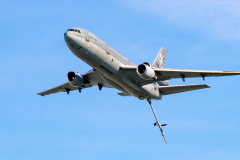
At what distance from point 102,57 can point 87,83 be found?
893 centimetres

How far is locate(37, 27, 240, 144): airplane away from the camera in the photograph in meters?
41.3

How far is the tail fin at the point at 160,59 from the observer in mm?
55750

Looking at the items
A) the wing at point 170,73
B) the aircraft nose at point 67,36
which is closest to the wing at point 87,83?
the wing at point 170,73

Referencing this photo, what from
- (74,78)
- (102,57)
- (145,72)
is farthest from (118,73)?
(74,78)

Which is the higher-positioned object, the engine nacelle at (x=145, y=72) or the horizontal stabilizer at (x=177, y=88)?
the horizontal stabilizer at (x=177, y=88)

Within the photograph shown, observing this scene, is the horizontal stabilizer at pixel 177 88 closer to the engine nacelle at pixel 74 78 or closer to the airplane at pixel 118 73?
the airplane at pixel 118 73

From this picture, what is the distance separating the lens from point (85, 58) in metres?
41.8

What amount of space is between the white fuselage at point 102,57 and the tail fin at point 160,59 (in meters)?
8.92

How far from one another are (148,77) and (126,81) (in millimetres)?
3284

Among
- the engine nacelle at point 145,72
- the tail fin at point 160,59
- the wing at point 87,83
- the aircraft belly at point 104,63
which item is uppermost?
the tail fin at point 160,59

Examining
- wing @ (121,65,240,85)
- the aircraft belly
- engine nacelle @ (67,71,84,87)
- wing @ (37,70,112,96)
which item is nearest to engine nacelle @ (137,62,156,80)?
wing @ (121,65,240,85)

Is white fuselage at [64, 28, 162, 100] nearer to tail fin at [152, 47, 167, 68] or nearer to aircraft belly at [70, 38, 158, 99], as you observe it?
aircraft belly at [70, 38, 158, 99]

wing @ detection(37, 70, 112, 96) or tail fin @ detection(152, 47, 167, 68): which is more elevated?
tail fin @ detection(152, 47, 167, 68)

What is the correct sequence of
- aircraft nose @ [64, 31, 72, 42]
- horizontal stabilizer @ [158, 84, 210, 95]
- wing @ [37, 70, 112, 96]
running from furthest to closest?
wing @ [37, 70, 112, 96] < horizontal stabilizer @ [158, 84, 210, 95] < aircraft nose @ [64, 31, 72, 42]
